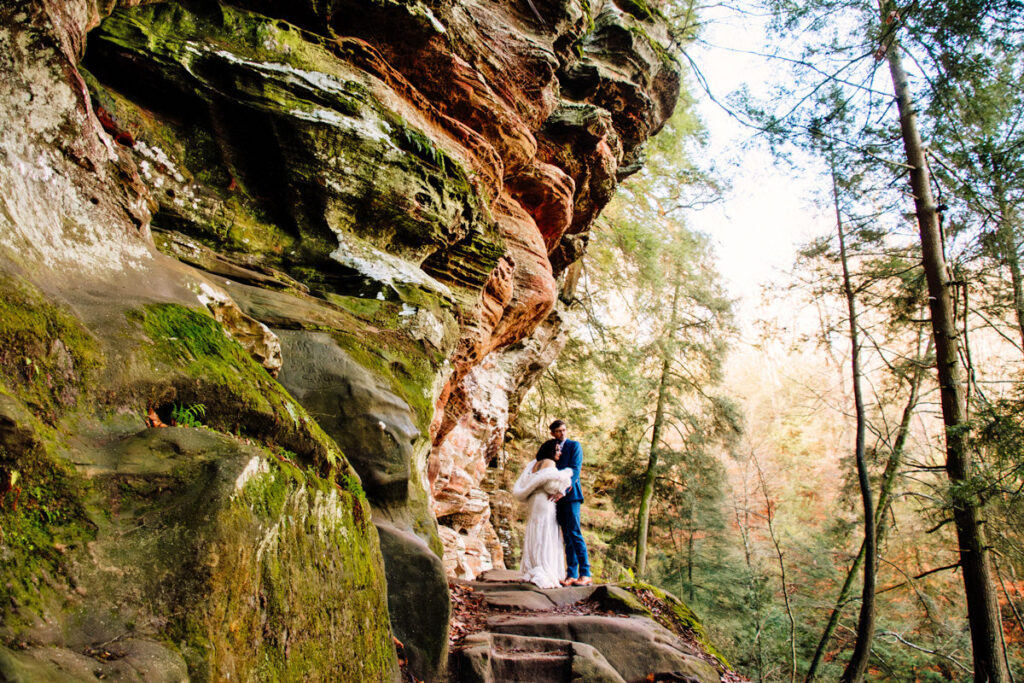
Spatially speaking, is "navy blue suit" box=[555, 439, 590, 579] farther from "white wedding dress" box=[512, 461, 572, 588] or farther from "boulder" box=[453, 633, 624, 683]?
"boulder" box=[453, 633, 624, 683]

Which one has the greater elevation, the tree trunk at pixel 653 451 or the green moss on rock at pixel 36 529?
the tree trunk at pixel 653 451

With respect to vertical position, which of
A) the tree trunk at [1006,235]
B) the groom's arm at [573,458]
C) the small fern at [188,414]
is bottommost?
the small fern at [188,414]

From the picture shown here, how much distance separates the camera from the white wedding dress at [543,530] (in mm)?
7844

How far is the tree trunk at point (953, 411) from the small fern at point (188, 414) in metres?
8.34

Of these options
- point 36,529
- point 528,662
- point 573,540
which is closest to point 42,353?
point 36,529

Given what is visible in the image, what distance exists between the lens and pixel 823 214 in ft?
42.8

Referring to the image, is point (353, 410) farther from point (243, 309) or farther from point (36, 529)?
point (36, 529)

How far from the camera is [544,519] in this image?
8.05m

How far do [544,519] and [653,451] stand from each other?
1125 cm

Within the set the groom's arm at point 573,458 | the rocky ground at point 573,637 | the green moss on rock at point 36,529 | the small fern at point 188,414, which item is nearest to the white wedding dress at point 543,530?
the groom's arm at point 573,458

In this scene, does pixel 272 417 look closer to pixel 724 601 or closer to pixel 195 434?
pixel 195 434

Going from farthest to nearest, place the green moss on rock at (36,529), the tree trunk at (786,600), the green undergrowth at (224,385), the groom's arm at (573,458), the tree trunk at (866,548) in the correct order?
the tree trunk at (786,600)
the tree trunk at (866,548)
the groom's arm at (573,458)
the green undergrowth at (224,385)
the green moss on rock at (36,529)

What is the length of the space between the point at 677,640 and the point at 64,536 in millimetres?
5738

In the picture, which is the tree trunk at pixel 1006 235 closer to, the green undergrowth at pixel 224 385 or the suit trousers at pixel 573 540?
the suit trousers at pixel 573 540
